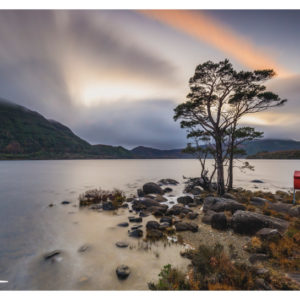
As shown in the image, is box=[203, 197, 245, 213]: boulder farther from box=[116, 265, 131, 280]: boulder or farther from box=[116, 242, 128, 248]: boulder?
box=[116, 265, 131, 280]: boulder

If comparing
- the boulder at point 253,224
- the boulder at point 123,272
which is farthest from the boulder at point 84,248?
the boulder at point 253,224

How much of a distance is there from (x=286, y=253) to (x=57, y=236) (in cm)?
1208

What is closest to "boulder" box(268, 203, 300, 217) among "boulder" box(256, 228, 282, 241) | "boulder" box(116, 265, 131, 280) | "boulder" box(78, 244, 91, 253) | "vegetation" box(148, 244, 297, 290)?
"boulder" box(256, 228, 282, 241)

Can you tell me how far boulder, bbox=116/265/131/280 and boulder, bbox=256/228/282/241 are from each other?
20.6 feet

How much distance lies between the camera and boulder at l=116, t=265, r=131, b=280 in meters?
5.90

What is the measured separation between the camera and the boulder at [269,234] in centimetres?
688

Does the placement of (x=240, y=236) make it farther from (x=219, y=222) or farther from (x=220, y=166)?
(x=220, y=166)

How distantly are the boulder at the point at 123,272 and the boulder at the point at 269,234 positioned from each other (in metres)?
6.27

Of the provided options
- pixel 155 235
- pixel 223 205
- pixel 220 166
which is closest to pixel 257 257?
pixel 155 235

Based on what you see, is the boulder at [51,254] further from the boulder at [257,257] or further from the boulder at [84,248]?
the boulder at [257,257]

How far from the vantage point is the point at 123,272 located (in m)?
5.93

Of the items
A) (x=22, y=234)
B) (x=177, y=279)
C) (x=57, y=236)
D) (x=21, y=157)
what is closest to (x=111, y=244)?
(x=57, y=236)

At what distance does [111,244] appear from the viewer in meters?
8.59

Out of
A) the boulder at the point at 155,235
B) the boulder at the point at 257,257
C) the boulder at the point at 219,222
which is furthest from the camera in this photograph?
the boulder at the point at 219,222
